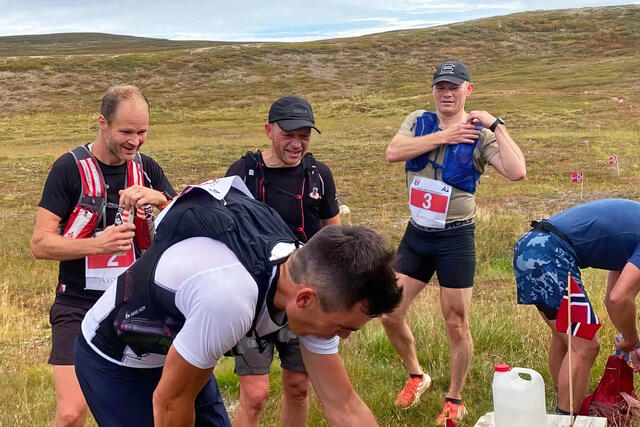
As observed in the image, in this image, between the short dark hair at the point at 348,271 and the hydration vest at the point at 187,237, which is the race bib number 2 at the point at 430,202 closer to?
the hydration vest at the point at 187,237

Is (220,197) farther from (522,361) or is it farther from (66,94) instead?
(66,94)

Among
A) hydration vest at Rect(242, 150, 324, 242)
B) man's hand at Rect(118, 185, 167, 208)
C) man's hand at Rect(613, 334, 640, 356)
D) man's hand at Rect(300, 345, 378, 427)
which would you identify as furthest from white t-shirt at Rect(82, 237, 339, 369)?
man's hand at Rect(613, 334, 640, 356)

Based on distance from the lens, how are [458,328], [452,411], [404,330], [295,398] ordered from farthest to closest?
1. [404,330]
2. [458,328]
3. [452,411]
4. [295,398]

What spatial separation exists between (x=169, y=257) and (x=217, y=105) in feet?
170

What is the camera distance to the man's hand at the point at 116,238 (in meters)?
3.72

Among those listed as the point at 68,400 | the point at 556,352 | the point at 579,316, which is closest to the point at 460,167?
the point at 556,352

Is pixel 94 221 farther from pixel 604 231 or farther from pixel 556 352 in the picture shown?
pixel 556 352

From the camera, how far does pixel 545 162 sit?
21.3 m

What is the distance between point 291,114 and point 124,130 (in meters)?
1.15

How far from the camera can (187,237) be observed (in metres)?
2.42

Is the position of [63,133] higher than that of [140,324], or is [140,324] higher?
[140,324]

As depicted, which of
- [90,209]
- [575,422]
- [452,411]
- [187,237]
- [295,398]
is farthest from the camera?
[452,411]

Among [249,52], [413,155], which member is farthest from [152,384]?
[249,52]

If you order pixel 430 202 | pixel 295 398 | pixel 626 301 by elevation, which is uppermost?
pixel 430 202
